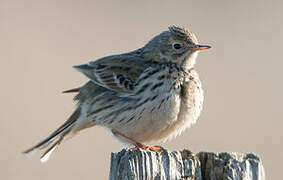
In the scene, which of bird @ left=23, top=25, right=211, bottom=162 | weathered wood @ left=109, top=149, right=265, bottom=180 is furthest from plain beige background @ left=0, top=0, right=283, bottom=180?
weathered wood @ left=109, top=149, right=265, bottom=180

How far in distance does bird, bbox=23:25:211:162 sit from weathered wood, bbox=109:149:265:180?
1.70 m

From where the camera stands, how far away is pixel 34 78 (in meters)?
13.4

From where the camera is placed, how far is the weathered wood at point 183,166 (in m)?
4.93

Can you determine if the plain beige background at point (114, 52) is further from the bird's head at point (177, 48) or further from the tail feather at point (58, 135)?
the bird's head at point (177, 48)

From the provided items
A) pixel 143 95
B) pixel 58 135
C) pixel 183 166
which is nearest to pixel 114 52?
pixel 58 135

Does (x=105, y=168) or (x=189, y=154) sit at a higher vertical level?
(x=105, y=168)

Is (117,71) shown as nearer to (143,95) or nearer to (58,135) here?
(143,95)

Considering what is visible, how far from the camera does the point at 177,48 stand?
A: 760 centimetres

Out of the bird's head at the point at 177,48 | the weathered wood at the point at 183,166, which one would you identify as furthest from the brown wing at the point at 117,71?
the weathered wood at the point at 183,166

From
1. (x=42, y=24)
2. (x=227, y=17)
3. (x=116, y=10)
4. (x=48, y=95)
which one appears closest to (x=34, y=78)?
(x=48, y=95)

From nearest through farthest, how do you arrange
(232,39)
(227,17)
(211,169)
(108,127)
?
(211,169)
(108,127)
(232,39)
(227,17)

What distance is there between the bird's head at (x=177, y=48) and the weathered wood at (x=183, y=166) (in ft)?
7.66

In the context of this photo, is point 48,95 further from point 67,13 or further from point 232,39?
point 232,39

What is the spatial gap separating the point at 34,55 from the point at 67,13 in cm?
208
